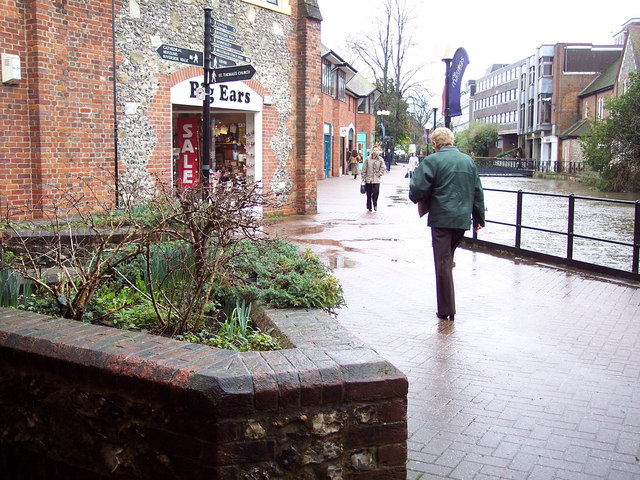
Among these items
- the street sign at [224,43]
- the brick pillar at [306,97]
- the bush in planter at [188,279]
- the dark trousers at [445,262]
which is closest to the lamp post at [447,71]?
the brick pillar at [306,97]

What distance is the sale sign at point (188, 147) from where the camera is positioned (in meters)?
15.5

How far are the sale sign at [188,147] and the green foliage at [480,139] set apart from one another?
82983 mm

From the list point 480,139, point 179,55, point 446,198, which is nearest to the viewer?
point 446,198

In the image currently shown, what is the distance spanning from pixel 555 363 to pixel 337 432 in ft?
10.2

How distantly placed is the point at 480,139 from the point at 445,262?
92619 mm

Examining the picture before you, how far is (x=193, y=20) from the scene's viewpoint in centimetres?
1368

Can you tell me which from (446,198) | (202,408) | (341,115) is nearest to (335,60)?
(341,115)

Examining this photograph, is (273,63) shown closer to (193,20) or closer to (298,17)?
(298,17)

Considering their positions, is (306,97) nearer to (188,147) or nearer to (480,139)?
(188,147)

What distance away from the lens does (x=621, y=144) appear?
3556 cm

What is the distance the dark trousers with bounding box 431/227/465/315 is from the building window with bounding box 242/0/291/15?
1043 centimetres

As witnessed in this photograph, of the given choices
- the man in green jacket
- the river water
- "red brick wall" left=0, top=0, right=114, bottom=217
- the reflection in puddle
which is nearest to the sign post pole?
"red brick wall" left=0, top=0, right=114, bottom=217

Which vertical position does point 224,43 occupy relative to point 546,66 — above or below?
below

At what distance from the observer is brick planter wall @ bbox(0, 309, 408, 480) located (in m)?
2.83
